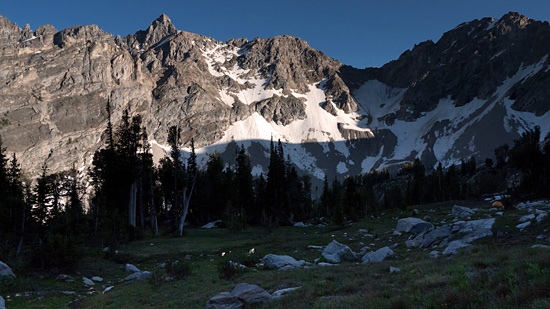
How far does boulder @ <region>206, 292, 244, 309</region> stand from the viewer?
10.5 metres

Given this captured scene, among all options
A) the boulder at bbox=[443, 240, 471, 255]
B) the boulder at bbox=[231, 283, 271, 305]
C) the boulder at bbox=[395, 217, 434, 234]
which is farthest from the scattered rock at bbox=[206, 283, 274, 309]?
the boulder at bbox=[395, 217, 434, 234]

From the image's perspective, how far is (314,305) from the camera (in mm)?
9305

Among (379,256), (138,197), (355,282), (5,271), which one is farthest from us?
(138,197)

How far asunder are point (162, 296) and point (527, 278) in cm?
1345

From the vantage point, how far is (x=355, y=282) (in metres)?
11.8

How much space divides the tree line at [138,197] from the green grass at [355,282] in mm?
3932

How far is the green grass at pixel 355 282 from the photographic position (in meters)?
7.53

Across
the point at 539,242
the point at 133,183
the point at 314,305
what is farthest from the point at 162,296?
the point at 133,183

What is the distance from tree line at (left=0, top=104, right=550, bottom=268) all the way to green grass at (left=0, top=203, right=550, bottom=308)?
12.9ft

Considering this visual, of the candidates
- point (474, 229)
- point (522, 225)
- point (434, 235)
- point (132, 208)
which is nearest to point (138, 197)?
point (132, 208)

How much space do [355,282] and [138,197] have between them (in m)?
47.5

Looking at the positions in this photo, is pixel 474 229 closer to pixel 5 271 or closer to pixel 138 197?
pixel 5 271

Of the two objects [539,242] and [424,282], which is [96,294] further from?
[539,242]

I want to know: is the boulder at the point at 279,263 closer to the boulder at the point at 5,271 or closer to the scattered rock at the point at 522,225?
the scattered rock at the point at 522,225
